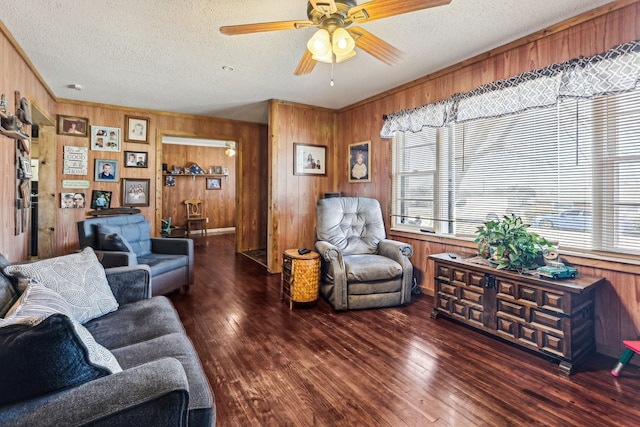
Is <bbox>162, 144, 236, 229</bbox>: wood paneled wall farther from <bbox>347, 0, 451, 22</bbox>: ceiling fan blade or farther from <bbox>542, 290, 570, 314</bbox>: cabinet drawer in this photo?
<bbox>542, 290, 570, 314</bbox>: cabinet drawer

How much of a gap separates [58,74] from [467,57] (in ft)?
14.2

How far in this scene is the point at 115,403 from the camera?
2.75ft

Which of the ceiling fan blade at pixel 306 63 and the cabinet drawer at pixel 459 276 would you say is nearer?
the ceiling fan blade at pixel 306 63

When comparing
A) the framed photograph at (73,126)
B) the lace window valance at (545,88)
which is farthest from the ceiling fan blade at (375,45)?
the framed photograph at (73,126)

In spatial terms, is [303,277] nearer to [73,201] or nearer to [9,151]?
[9,151]

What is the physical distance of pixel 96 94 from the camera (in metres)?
4.16

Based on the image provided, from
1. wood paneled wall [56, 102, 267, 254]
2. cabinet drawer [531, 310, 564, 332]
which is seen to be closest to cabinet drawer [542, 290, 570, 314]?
cabinet drawer [531, 310, 564, 332]

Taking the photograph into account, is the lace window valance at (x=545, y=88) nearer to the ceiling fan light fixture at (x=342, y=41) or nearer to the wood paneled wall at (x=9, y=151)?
the ceiling fan light fixture at (x=342, y=41)

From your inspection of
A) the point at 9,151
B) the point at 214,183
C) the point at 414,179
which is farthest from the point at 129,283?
the point at 214,183

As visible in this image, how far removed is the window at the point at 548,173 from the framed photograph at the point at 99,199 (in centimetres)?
455

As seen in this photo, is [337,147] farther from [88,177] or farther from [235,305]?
[88,177]

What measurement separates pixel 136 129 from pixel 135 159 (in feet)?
1.54

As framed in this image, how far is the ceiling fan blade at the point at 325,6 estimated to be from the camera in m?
1.66

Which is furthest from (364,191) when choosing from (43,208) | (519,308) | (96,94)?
(43,208)
